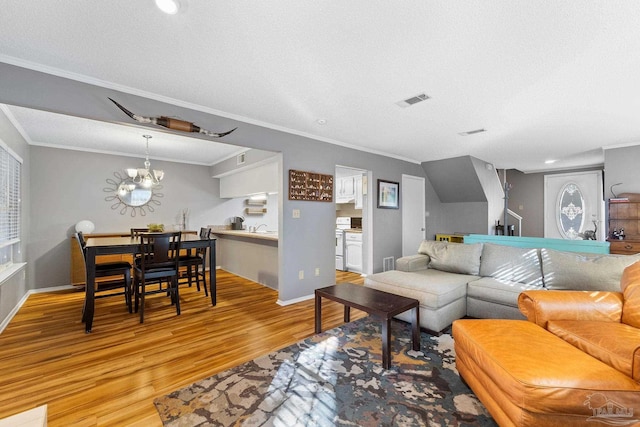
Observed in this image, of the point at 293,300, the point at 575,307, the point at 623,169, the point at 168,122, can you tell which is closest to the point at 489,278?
the point at 575,307

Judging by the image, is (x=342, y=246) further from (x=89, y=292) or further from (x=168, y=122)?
(x=89, y=292)

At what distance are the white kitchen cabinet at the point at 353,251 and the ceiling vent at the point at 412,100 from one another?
2.96 meters

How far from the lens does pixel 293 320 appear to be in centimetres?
304

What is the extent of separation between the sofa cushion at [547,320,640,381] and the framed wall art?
3.36 m

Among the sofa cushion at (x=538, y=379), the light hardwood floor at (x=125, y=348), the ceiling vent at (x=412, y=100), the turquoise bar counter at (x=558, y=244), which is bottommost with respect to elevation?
the light hardwood floor at (x=125, y=348)

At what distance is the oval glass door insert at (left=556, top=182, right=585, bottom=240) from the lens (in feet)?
21.3

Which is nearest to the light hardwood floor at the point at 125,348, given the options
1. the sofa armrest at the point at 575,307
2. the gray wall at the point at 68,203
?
the gray wall at the point at 68,203

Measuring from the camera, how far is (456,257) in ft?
10.6

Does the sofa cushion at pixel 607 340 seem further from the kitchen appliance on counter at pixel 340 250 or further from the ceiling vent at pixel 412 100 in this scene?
the kitchen appliance on counter at pixel 340 250

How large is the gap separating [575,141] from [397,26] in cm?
439

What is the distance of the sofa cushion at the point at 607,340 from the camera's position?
1.30m

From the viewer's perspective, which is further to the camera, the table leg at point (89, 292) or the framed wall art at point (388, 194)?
the framed wall art at point (388, 194)

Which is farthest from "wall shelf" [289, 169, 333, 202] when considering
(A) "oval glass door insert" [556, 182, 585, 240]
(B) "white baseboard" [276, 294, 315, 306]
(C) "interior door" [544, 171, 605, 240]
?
(A) "oval glass door insert" [556, 182, 585, 240]

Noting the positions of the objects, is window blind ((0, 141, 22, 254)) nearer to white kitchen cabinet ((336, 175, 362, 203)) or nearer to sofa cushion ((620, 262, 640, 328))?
white kitchen cabinet ((336, 175, 362, 203))
